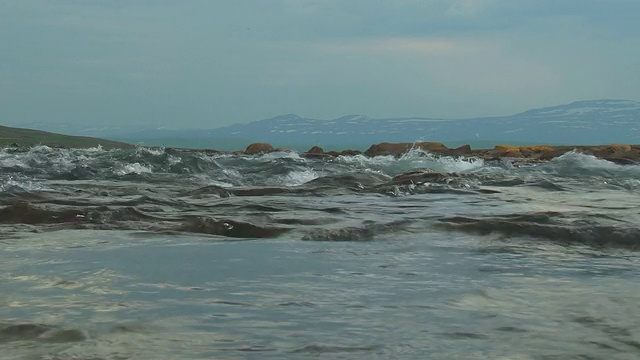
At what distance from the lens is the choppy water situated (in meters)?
2.95

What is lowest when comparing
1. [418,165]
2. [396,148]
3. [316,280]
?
[316,280]

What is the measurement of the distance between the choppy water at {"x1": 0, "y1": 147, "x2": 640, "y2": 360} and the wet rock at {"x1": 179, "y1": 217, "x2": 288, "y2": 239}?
0.08ft

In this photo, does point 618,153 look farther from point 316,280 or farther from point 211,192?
point 316,280

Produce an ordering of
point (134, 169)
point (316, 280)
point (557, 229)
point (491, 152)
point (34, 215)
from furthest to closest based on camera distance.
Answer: point (491, 152)
point (134, 169)
point (34, 215)
point (557, 229)
point (316, 280)

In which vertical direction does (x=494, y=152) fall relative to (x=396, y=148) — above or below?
below

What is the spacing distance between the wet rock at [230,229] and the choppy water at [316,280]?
1.0 inches

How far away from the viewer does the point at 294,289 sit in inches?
159

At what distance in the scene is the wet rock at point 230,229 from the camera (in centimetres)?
655

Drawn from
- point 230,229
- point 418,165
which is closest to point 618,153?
point 418,165


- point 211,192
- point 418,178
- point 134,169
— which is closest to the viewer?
point 211,192

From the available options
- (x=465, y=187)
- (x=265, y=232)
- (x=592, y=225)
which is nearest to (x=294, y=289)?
(x=265, y=232)

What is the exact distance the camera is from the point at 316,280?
4312 mm

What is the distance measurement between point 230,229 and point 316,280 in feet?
8.38

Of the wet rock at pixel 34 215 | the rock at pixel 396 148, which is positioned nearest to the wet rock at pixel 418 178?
the wet rock at pixel 34 215
